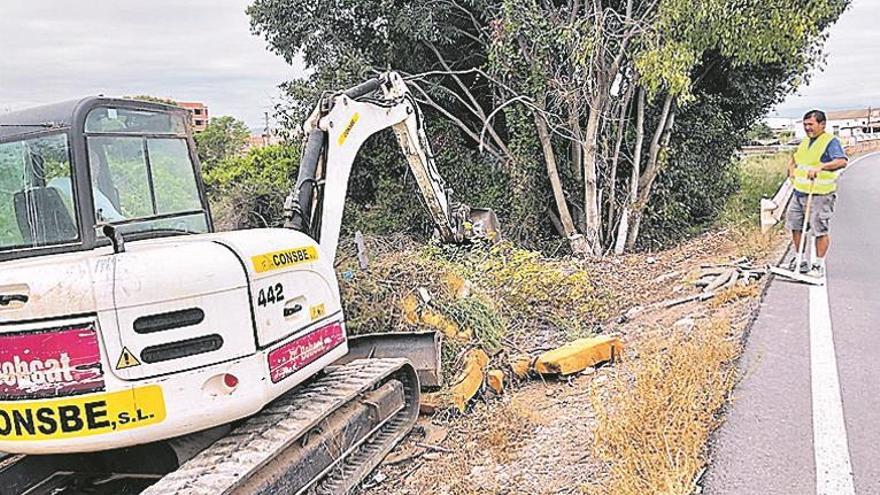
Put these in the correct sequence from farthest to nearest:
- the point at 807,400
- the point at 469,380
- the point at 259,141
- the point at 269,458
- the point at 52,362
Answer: the point at 259,141 → the point at 469,380 → the point at 807,400 → the point at 269,458 → the point at 52,362

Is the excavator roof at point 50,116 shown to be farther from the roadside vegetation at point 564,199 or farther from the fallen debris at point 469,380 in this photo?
the fallen debris at point 469,380

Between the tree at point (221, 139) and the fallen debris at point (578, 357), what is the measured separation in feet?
57.6

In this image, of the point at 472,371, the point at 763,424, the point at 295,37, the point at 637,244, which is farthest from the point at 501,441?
the point at 295,37

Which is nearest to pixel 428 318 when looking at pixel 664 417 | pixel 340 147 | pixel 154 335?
pixel 340 147

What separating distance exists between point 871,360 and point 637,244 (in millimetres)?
11111

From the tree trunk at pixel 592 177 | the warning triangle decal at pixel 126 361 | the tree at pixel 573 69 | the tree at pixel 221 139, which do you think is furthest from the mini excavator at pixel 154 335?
the tree at pixel 221 139

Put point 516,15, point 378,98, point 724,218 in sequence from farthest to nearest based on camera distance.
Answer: point 724,218 < point 516,15 < point 378,98

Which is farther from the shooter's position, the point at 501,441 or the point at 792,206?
the point at 792,206

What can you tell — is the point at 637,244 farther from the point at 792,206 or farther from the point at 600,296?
the point at 792,206

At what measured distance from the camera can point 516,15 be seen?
1377 centimetres

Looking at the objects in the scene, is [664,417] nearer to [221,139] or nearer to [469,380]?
[469,380]

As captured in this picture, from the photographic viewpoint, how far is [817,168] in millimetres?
8344

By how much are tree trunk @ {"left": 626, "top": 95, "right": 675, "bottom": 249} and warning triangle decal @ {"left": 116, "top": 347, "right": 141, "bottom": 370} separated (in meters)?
13.4

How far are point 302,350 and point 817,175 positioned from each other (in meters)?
6.38
